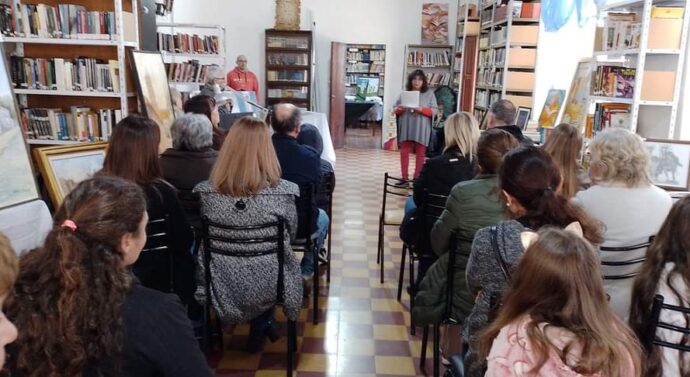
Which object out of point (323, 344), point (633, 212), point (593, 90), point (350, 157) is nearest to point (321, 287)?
point (323, 344)

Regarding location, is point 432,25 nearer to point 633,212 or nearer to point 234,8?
point 234,8

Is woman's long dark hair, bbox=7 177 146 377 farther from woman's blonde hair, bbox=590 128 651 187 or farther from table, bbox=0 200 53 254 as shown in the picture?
woman's blonde hair, bbox=590 128 651 187

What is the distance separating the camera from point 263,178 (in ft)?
8.57

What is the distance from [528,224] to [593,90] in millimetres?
2868

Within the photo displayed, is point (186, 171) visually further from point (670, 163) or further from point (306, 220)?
point (670, 163)

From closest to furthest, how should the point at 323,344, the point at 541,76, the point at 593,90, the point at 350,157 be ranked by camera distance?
the point at 323,344
the point at 593,90
the point at 541,76
the point at 350,157

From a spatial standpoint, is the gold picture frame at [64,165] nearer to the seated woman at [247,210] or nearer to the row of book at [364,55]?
the seated woman at [247,210]

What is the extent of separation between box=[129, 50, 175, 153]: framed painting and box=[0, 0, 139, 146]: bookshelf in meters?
0.10

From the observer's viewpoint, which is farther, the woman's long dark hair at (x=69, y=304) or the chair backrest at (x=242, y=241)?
the chair backrest at (x=242, y=241)

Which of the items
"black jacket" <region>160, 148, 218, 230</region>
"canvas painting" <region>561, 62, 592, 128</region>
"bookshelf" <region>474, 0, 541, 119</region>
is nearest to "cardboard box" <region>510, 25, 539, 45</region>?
"bookshelf" <region>474, 0, 541, 119</region>

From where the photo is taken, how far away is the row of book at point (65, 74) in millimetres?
3803

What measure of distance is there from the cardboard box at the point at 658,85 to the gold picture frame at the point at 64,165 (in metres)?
3.40

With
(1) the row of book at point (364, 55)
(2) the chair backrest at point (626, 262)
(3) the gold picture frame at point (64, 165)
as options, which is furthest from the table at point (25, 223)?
(1) the row of book at point (364, 55)

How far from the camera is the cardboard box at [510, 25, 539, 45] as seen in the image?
6602 millimetres
